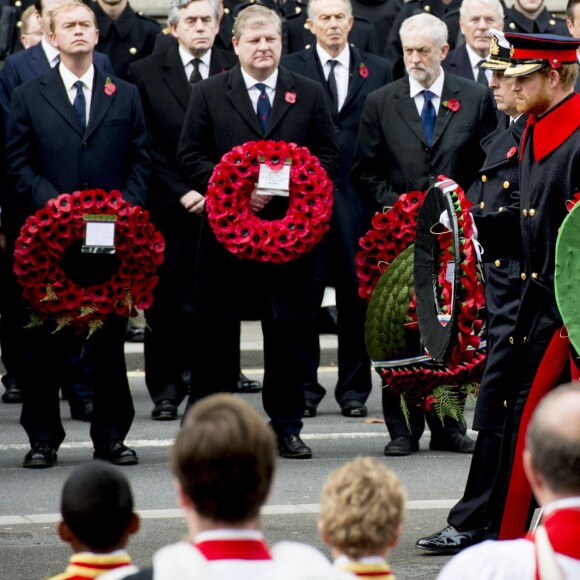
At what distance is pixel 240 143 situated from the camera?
945cm

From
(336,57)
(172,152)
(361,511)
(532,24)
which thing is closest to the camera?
(361,511)

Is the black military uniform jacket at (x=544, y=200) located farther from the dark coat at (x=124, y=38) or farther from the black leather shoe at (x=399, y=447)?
the dark coat at (x=124, y=38)

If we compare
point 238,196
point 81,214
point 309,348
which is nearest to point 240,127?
point 238,196

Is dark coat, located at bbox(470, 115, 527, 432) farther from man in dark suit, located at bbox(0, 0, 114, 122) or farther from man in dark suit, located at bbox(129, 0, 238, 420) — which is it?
man in dark suit, located at bbox(0, 0, 114, 122)

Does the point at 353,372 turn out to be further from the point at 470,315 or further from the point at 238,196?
the point at 470,315

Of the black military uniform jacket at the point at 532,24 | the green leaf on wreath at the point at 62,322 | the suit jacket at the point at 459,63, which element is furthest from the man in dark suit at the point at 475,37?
the green leaf on wreath at the point at 62,322

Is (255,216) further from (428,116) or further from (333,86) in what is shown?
(333,86)

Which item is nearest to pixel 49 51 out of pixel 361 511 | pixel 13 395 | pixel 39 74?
pixel 39 74

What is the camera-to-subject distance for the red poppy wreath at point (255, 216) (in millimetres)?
9031

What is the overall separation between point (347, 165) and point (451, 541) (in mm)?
4648

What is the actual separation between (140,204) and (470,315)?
3061 mm

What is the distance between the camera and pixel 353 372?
10906mm

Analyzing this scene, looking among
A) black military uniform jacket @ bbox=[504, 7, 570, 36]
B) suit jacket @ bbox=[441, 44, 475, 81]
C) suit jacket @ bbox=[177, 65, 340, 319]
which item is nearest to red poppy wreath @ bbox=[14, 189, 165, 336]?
suit jacket @ bbox=[177, 65, 340, 319]

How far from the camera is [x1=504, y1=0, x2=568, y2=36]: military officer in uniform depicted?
13461mm
